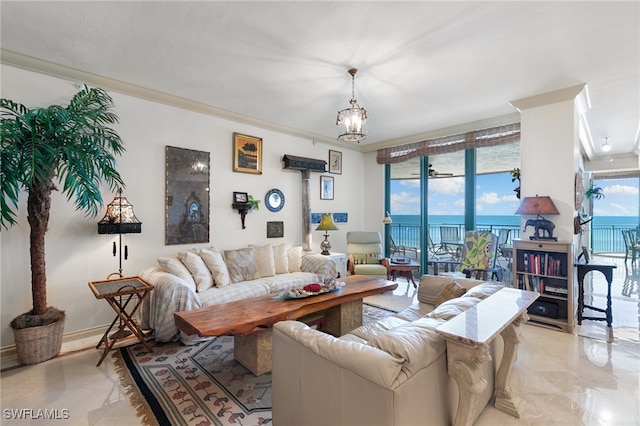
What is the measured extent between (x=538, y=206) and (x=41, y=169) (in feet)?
16.7

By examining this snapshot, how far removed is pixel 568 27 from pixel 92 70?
439 cm

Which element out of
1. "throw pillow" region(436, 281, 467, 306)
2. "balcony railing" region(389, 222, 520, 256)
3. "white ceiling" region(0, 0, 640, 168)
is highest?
"white ceiling" region(0, 0, 640, 168)

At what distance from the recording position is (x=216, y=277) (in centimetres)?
348

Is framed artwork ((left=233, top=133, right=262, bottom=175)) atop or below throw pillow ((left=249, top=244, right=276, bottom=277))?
atop

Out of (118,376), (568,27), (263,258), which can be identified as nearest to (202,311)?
(118,376)

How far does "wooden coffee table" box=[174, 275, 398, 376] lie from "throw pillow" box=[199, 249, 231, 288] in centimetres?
88

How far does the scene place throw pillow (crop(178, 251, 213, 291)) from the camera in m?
3.28

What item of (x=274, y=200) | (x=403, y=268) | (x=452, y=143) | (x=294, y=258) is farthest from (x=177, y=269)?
(x=452, y=143)

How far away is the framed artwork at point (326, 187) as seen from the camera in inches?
218

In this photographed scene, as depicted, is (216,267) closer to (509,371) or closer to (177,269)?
(177,269)

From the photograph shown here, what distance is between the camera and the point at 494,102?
3807 mm

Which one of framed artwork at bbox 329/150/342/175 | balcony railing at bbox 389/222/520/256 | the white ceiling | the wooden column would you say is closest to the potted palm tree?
the white ceiling

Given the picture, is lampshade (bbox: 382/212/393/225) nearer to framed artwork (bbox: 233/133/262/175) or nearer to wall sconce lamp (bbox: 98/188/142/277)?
framed artwork (bbox: 233/133/262/175)

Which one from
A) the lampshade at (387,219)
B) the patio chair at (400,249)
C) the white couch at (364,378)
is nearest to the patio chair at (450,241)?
the patio chair at (400,249)
